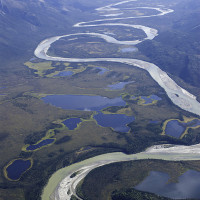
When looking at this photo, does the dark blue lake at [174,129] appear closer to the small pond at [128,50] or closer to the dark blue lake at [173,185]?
the dark blue lake at [173,185]

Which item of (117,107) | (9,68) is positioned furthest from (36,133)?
(9,68)

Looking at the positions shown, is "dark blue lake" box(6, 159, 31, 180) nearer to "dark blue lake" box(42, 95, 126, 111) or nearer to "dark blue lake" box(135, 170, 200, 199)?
"dark blue lake" box(135, 170, 200, 199)

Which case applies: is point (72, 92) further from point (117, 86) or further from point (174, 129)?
point (174, 129)

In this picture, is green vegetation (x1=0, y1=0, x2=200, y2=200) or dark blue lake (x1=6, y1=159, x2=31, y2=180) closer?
dark blue lake (x1=6, y1=159, x2=31, y2=180)

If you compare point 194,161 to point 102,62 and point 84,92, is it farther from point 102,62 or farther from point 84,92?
point 102,62

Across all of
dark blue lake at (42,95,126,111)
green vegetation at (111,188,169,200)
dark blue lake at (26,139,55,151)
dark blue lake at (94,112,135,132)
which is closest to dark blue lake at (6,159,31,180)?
dark blue lake at (26,139,55,151)

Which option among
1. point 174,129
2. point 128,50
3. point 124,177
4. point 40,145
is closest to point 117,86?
point 174,129
